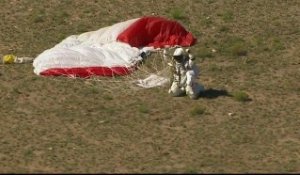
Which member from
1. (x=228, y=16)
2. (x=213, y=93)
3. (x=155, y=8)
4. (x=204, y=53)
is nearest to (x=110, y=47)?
(x=204, y=53)

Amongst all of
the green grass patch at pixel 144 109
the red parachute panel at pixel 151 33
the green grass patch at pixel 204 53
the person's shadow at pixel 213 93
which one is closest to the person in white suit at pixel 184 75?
the person's shadow at pixel 213 93

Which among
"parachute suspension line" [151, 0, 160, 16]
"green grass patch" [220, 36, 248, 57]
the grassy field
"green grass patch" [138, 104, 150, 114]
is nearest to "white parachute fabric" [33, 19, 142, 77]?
the grassy field

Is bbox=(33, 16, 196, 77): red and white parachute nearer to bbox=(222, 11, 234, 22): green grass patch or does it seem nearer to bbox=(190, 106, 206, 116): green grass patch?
bbox=(222, 11, 234, 22): green grass patch

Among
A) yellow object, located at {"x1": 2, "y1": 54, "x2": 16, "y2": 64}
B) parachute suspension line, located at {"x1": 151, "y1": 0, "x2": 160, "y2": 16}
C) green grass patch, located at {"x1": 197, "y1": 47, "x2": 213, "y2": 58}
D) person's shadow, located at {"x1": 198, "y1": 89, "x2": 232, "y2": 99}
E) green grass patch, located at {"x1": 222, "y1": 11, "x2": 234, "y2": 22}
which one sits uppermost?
parachute suspension line, located at {"x1": 151, "y1": 0, "x2": 160, "y2": 16}

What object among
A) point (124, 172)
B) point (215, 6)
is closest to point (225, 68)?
point (215, 6)

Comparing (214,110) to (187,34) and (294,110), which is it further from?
(187,34)

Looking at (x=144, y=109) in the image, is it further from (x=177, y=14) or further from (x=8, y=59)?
(x=177, y=14)
